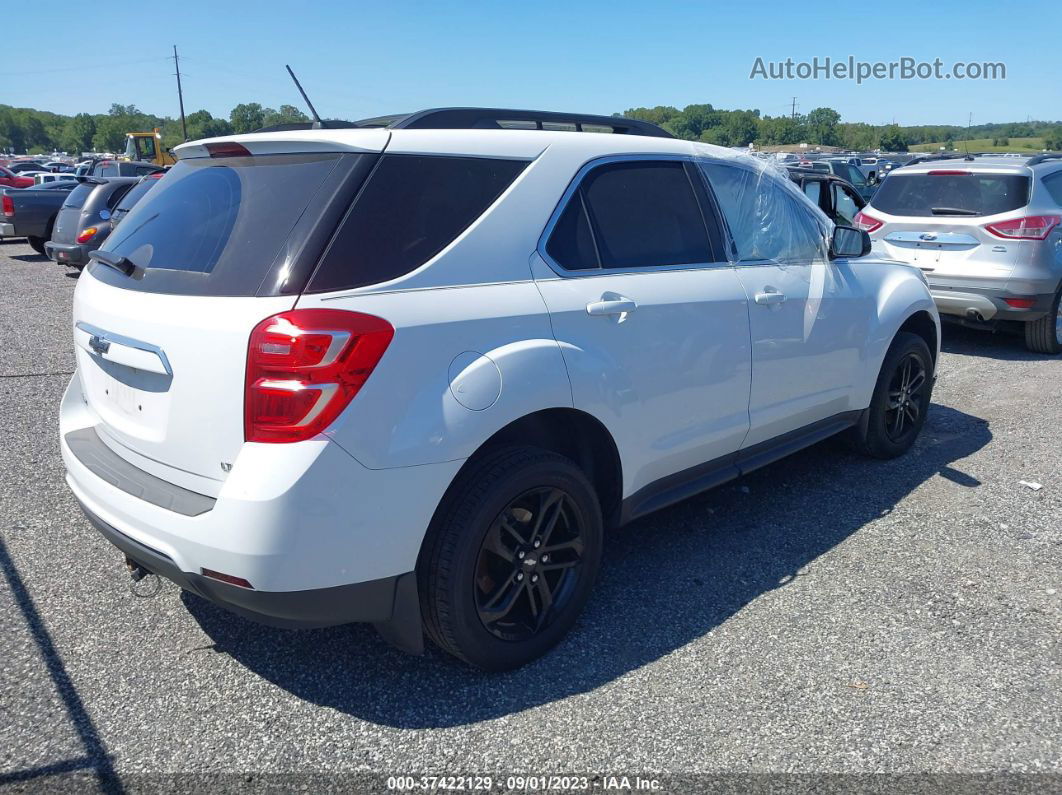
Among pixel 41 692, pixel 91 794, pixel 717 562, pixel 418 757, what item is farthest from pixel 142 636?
pixel 717 562

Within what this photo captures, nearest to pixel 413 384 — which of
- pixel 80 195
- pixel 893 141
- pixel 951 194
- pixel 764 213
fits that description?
pixel 764 213

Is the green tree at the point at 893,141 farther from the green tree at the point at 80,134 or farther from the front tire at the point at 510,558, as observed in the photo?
the green tree at the point at 80,134

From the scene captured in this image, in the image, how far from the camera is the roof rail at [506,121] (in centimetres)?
302

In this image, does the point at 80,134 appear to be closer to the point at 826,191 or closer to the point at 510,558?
the point at 826,191

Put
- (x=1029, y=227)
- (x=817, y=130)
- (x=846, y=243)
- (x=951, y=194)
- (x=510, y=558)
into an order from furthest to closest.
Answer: (x=817, y=130) → (x=951, y=194) → (x=1029, y=227) → (x=846, y=243) → (x=510, y=558)

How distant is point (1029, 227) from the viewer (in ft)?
24.3

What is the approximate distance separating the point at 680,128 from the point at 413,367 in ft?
15.7

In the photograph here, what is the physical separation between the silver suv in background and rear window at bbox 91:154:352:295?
598cm

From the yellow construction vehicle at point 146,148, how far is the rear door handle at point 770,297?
123 ft

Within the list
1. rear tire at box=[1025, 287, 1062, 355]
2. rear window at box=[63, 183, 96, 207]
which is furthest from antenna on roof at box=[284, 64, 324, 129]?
rear window at box=[63, 183, 96, 207]

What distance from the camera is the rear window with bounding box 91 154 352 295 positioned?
252cm

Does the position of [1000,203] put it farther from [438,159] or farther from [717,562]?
[438,159]

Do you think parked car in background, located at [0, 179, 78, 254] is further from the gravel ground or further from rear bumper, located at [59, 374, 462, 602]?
rear bumper, located at [59, 374, 462, 602]

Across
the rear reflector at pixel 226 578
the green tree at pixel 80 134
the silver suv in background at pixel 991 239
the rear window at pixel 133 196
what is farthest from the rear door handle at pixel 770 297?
the green tree at pixel 80 134
